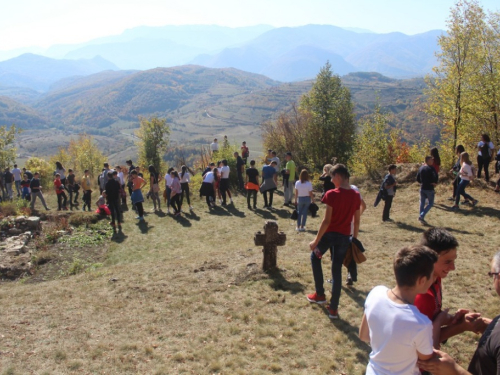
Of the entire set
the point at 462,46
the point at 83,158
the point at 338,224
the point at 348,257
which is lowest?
the point at 83,158

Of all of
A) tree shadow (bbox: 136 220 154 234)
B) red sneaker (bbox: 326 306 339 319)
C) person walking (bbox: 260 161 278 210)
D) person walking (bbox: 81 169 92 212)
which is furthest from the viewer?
person walking (bbox: 81 169 92 212)

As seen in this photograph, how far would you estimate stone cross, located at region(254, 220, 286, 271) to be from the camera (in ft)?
24.0

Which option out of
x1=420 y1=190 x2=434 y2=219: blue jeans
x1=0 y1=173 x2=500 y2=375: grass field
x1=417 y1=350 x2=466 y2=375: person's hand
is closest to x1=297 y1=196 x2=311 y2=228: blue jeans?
x1=0 y1=173 x2=500 y2=375: grass field

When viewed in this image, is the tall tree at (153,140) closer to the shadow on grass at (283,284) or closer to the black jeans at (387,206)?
the black jeans at (387,206)

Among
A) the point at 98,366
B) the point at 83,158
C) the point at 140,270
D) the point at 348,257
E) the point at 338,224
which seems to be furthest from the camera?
the point at 83,158

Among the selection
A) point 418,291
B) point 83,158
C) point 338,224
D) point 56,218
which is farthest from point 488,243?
point 83,158

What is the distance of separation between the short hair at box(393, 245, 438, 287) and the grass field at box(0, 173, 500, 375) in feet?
8.43

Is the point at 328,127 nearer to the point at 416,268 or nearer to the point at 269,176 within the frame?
the point at 269,176

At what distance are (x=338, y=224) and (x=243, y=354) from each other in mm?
2301

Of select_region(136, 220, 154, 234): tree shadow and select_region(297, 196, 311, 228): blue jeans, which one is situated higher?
select_region(297, 196, 311, 228): blue jeans

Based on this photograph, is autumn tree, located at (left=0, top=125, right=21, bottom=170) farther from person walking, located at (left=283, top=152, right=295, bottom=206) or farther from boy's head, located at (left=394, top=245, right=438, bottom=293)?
boy's head, located at (left=394, top=245, right=438, bottom=293)

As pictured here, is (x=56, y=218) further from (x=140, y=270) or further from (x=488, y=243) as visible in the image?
(x=488, y=243)

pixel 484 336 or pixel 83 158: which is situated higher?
pixel 484 336

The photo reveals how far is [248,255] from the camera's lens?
905 cm
